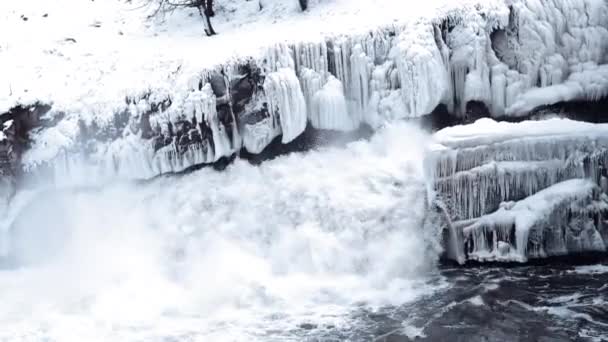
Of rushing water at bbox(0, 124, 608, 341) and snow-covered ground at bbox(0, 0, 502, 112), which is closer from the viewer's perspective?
rushing water at bbox(0, 124, 608, 341)

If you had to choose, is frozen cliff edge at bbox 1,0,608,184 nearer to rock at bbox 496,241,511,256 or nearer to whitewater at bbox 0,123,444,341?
whitewater at bbox 0,123,444,341

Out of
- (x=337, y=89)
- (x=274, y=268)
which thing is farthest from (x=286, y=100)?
(x=274, y=268)

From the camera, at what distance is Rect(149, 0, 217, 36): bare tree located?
14609mm

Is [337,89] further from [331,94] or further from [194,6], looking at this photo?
[194,6]

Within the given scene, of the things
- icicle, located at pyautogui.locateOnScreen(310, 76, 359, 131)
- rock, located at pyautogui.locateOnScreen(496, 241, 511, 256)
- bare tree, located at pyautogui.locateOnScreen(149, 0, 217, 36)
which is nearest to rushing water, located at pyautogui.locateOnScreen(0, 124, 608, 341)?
rock, located at pyautogui.locateOnScreen(496, 241, 511, 256)

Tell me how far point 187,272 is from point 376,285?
10.0 ft

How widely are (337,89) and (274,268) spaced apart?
3713mm

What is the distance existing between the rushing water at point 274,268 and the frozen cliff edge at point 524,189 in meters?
0.43

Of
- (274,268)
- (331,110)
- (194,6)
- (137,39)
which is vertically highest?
(194,6)

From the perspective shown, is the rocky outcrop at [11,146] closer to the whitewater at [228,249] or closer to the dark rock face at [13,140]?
the dark rock face at [13,140]

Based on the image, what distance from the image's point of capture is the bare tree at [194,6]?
14.6 m

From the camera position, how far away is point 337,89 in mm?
12680

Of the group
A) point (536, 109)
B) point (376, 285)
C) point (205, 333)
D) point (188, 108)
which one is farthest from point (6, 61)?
point (536, 109)

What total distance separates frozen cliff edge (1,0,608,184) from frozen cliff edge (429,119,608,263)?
84.9 inches
